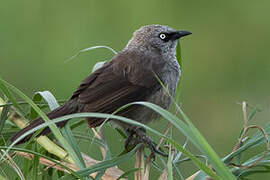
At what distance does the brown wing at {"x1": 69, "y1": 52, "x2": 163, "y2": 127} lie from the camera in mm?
3361

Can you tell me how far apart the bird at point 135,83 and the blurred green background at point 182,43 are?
202 cm

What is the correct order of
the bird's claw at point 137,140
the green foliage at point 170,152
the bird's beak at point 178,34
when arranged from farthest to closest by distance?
the bird's beak at point 178,34 → the bird's claw at point 137,140 → the green foliage at point 170,152

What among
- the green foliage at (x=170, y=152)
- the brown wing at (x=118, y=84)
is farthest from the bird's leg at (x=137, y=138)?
the green foliage at (x=170, y=152)

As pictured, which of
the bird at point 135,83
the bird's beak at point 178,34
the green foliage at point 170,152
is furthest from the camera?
the bird's beak at point 178,34

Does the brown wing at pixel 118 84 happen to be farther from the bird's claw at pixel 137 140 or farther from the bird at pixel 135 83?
the bird's claw at pixel 137 140

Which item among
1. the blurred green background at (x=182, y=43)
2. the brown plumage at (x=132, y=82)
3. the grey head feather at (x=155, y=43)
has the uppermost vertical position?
the grey head feather at (x=155, y=43)

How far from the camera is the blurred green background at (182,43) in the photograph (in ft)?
20.6

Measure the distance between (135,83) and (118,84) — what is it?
0.10 metres

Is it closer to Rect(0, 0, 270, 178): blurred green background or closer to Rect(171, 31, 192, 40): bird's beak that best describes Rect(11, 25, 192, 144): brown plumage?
Rect(171, 31, 192, 40): bird's beak

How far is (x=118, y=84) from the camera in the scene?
11.6 ft

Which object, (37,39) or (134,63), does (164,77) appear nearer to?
(134,63)

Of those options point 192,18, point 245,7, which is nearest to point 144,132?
point 192,18

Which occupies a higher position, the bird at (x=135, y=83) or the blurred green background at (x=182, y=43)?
the bird at (x=135, y=83)

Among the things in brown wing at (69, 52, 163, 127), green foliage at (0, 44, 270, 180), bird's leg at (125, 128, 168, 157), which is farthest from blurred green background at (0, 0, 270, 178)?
green foliage at (0, 44, 270, 180)
